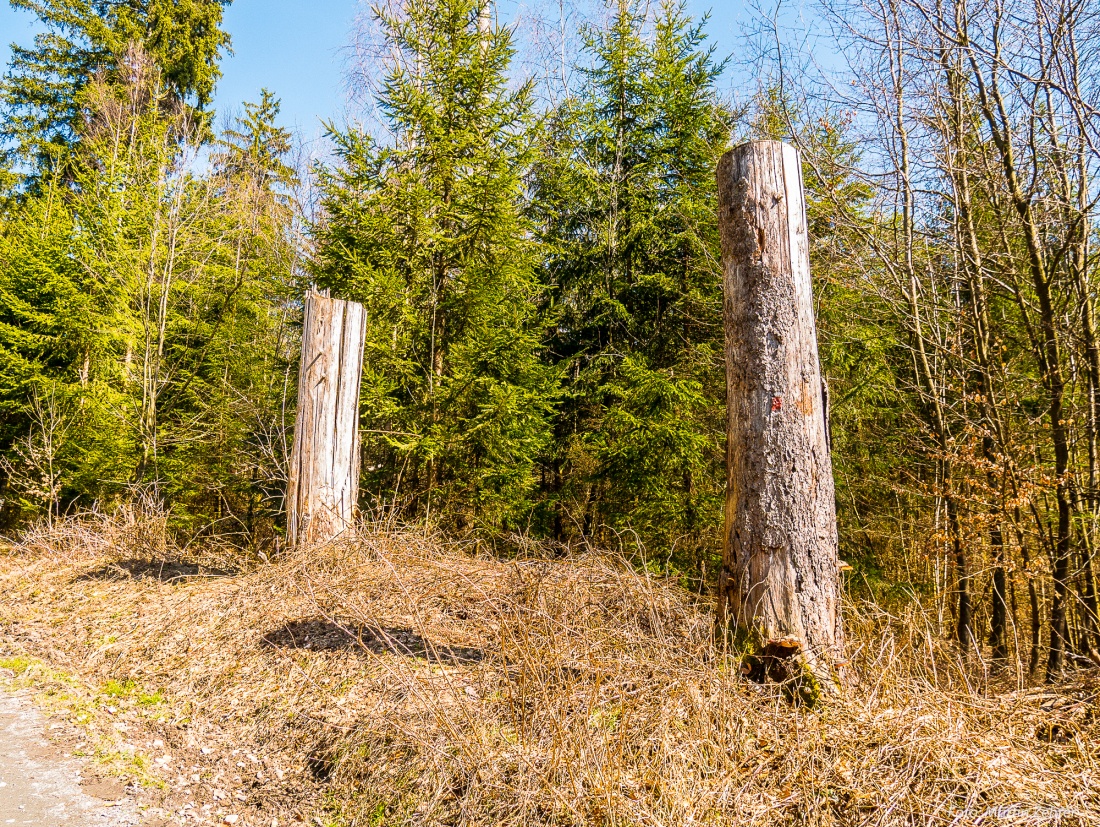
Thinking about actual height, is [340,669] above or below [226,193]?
below

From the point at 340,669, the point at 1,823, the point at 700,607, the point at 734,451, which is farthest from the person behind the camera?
the point at 700,607

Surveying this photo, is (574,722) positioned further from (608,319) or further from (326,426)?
(608,319)

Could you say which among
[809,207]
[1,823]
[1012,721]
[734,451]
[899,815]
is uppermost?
[809,207]

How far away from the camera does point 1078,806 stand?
277 centimetres

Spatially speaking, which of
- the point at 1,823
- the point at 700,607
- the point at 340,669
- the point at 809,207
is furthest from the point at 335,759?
the point at 809,207

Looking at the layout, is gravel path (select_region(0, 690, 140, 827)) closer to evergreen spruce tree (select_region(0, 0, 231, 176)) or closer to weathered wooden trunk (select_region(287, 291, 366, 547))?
weathered wooden trunk (select_region(287, 291, 366, 547))

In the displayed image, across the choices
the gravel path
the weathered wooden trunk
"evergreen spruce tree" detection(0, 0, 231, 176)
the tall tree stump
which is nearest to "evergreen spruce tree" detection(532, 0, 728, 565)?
the weathered wooden trunk

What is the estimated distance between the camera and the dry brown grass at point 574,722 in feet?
9.29

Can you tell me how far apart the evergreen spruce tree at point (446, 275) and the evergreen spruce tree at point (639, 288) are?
1.03 meters

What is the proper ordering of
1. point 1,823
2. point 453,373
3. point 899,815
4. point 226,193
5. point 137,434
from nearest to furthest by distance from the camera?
point 899,815
point 1,823
point 453,373
point 137,434
point 226,193

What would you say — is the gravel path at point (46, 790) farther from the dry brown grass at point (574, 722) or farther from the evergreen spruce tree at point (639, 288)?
the evergreen spruce tree at point (639, 288)

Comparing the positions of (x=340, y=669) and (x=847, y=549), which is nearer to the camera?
(x=340, y=669)

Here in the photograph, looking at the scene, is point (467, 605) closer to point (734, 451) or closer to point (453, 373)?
point (734, 451)

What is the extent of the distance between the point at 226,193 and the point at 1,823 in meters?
13.4
